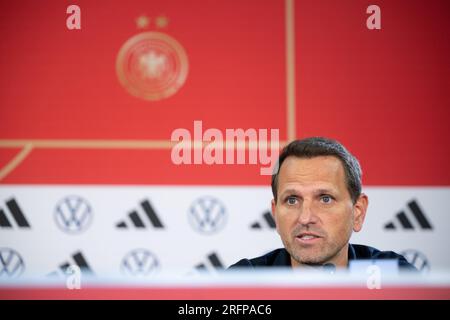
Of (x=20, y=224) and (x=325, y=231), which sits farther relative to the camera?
(x=20, y=224)

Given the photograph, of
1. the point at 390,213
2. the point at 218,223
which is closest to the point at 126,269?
the point at 218,223

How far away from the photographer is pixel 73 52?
80.4 inches

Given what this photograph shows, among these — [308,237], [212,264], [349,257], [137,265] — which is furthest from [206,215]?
[349,257]

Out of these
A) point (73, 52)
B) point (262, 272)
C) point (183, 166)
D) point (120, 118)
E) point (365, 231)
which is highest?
point (73, 52)

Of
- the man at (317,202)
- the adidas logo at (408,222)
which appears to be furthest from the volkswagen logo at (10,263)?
the adidas logo at (408,222)

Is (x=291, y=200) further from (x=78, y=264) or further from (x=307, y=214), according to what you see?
(x=78, y=264)

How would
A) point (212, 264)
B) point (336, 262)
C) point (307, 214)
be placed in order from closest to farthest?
point (307, 214) → point (336, 262) → point (212, 264)

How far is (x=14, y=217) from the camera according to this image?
200 cm

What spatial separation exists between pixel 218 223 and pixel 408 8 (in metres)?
1.00

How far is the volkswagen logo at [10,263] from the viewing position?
199 centimetres

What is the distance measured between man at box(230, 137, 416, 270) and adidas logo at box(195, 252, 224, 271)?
0.24 metres

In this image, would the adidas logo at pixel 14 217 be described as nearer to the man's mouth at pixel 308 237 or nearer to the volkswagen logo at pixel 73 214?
the volkswagen logo at pixel 73 214

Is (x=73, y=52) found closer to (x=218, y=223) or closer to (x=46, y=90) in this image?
(x=46, y=90)

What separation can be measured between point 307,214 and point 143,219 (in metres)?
0.57
